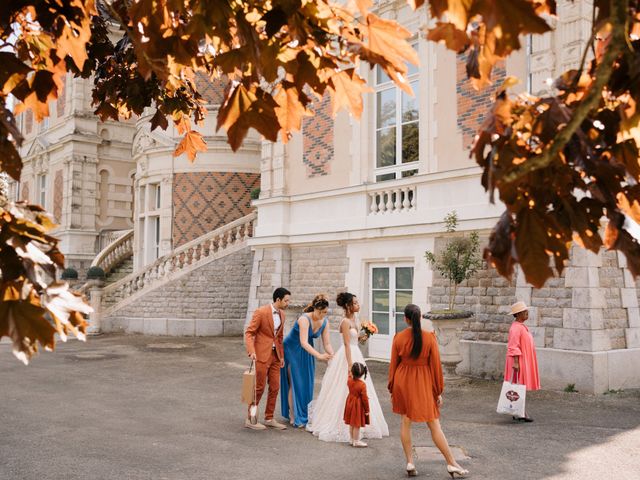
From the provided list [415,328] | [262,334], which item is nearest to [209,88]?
[262,334]

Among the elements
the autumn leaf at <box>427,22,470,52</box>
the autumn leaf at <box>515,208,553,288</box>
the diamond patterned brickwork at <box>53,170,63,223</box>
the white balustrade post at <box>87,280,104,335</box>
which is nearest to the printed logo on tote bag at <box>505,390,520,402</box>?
the autumn leaf at <box>515,208,553,288</box>

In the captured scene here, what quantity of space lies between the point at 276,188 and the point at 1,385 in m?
7.73

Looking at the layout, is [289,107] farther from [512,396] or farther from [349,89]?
[512,396]

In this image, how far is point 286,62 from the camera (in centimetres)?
240

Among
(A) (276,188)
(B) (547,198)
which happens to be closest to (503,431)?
(B) (547,198)

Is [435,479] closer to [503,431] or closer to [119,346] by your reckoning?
[503,431]

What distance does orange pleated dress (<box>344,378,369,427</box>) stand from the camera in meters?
6.62

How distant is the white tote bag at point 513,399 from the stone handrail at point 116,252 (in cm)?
1941

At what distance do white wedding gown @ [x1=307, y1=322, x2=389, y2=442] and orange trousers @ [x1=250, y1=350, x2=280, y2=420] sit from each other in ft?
1.70

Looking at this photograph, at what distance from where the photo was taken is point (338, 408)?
708 cm

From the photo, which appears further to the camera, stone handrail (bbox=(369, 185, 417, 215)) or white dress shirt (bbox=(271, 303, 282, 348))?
stone handrail (bbox=(369, 185, 417, 215))

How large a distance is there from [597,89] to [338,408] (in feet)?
19.4

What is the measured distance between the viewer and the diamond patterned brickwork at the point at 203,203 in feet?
68.4

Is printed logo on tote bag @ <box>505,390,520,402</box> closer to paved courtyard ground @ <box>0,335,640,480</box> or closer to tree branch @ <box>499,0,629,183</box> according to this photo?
paved courtyard ground @ <box>0,335,640,480</box>
